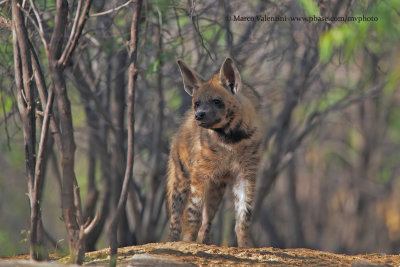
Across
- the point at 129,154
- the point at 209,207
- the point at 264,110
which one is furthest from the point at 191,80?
the point at 264,110

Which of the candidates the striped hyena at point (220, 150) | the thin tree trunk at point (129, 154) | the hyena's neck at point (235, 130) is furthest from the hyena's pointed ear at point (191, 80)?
the thin tree trunk at point (129, 154)

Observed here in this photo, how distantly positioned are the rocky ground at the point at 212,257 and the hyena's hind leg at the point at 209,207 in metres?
1.39

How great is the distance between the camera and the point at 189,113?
807cm

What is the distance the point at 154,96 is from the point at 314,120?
115 inches

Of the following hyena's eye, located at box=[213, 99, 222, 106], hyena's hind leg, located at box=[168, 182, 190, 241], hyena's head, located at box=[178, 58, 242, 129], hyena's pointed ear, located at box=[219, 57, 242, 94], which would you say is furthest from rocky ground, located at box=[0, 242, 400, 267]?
hyena's pointed ear, located at box=[219, 57, 242, 94]

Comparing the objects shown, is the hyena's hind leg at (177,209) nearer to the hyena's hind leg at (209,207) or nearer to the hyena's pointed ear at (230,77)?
the hyena's hind leg at (209,207)

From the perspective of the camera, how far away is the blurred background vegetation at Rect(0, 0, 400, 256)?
8.46 meters

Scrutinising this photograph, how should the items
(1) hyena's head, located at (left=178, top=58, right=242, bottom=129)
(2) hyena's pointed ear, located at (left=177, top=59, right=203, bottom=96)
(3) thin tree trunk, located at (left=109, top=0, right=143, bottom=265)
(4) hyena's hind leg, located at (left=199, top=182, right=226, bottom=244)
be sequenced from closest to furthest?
1. (3) thin tree trunk, located at (left=109, top=0, right=143, bottom=265)
2. (1) hyena's head, located at (left=178, top=58, right=242, bottom=129)
3. (2) hyena's pointed ear, located at (left=177, top=59, right=203, bottom=96)
4. (4) hyena's hind leg, located at (left=199, top=182, right=226, bottom=244)

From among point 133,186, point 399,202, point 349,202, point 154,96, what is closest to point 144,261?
point 133,186

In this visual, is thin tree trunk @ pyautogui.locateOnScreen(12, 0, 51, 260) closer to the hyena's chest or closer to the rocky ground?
the rocky ground

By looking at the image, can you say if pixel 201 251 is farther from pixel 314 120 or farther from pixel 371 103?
pixel 371 103

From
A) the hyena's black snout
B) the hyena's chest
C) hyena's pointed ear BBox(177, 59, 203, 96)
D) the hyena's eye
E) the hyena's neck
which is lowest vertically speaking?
the hyena's chest

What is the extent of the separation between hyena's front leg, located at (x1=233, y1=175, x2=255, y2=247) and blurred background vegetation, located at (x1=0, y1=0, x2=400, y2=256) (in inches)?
56.9

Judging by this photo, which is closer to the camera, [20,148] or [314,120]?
[314,120]
